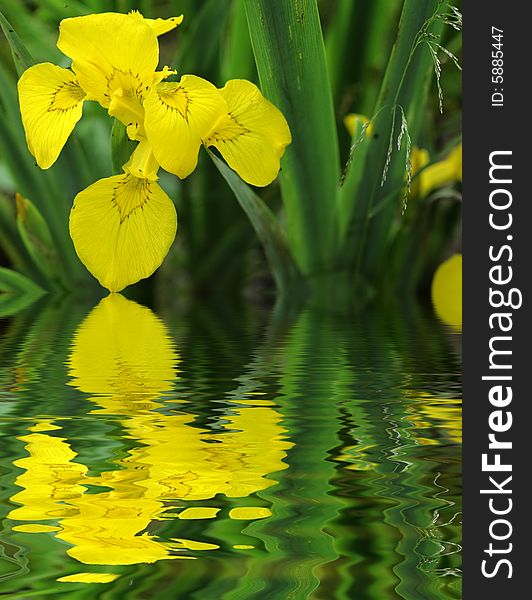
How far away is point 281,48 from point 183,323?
0.13 m

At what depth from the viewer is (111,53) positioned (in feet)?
1.14

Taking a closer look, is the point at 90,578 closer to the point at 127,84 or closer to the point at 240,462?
the point at 240,462

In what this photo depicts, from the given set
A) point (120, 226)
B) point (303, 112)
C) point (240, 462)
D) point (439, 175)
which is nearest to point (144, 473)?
point (240, 462)

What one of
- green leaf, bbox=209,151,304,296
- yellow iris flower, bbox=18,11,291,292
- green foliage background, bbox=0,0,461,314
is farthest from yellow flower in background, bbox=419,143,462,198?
yellow iris flower, bbox=18,11,291,292

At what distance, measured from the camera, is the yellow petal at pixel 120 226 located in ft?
1.15

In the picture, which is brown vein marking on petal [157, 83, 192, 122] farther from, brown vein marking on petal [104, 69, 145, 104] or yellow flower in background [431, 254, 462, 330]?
yellow flower in background [431, 254, 462, 330]

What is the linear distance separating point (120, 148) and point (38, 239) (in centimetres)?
16

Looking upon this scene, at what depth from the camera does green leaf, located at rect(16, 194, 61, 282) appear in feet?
1.65

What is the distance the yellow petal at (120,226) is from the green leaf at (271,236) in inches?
2.5

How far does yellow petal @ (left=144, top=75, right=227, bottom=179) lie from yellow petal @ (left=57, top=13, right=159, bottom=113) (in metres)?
0.01

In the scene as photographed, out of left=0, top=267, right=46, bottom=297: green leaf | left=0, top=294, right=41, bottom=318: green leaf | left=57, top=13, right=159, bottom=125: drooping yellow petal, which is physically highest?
left=57, top=13, right=159, bottom=125: drooping yellow petal

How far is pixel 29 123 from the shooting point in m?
0.36

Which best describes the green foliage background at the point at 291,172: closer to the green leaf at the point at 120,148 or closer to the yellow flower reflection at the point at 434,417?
the green leaf at the point at 120,148

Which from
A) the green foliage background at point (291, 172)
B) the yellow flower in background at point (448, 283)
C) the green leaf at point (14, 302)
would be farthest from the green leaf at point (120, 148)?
the yellow flower in background at point (448, 283)
